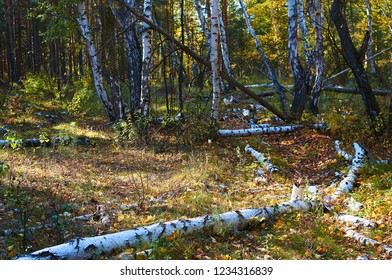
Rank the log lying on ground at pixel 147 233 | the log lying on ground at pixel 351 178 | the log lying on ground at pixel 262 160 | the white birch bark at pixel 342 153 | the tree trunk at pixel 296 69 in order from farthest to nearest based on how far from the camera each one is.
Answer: the tree trunk at pixel 296 69 → the white birch bark at pixel 342 153 → the log lying on ground at pixel 262 160 → the log lying on ground at pixel 351 178 → the log lying on ground at pixel 147 233

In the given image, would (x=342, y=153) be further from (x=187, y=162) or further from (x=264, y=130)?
(x=187, y=162)

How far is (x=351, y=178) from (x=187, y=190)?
293 centimetres

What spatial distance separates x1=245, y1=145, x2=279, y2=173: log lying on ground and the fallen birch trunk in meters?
2.89

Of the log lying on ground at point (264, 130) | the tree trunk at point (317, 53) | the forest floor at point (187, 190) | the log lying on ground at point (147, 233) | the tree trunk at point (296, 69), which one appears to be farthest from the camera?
the tree trunk at point (296, 69)

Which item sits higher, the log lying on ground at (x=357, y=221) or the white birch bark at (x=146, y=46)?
the white birch bark at (x=146, y=46)

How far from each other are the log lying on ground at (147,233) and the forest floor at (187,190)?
12 cm

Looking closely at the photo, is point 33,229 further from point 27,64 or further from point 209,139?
point 27,64

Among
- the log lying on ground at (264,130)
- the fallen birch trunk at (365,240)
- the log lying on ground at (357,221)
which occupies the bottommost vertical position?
the fallen birch trunk at (365,240)

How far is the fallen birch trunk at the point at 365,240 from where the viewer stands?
13.8ft

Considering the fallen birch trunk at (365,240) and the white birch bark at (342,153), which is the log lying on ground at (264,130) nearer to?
the white birch bark at (342,153)

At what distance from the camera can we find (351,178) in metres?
6.59

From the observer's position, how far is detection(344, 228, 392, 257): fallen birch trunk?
13.8 ft

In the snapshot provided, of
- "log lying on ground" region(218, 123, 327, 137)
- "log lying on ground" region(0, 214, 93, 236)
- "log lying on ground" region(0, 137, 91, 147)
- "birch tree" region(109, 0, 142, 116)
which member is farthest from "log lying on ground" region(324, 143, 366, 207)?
"birch tree" region(109, 0, 142, 116)

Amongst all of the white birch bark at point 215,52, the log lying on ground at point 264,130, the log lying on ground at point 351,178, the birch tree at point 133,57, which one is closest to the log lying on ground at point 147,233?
the log lying on ground at point 351,178
